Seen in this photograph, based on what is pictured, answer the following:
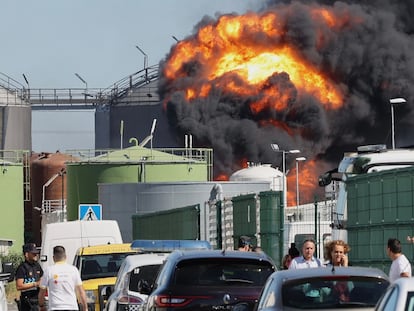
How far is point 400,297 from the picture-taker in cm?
1151

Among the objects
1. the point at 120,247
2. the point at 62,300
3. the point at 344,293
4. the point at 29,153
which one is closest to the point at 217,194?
the point at 120,247

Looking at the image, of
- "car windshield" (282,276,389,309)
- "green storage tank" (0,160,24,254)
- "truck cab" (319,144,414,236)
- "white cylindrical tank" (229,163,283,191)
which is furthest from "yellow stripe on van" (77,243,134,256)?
"green storage tank" (0,160,24,254)

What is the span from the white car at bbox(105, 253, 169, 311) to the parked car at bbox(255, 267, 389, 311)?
5.90 meters

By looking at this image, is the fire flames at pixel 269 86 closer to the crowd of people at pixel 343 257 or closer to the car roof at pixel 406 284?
the crowd of people at pixel 343 257

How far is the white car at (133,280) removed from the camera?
20875mm

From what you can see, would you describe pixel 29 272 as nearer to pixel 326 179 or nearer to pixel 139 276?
pixel 139 276

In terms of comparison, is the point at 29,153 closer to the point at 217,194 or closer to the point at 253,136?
the point at 253,136

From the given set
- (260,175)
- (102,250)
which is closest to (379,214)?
(102,250)

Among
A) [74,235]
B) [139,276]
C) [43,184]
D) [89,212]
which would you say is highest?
[43,184]

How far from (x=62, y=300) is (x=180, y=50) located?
74.3m

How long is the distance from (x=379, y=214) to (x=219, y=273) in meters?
6.20

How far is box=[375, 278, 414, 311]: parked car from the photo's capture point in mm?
11383

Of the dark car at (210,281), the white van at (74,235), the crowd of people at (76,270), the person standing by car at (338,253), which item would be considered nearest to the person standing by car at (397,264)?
the crowd of people at (76,270)

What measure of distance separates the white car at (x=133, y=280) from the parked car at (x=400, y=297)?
28.7ft
